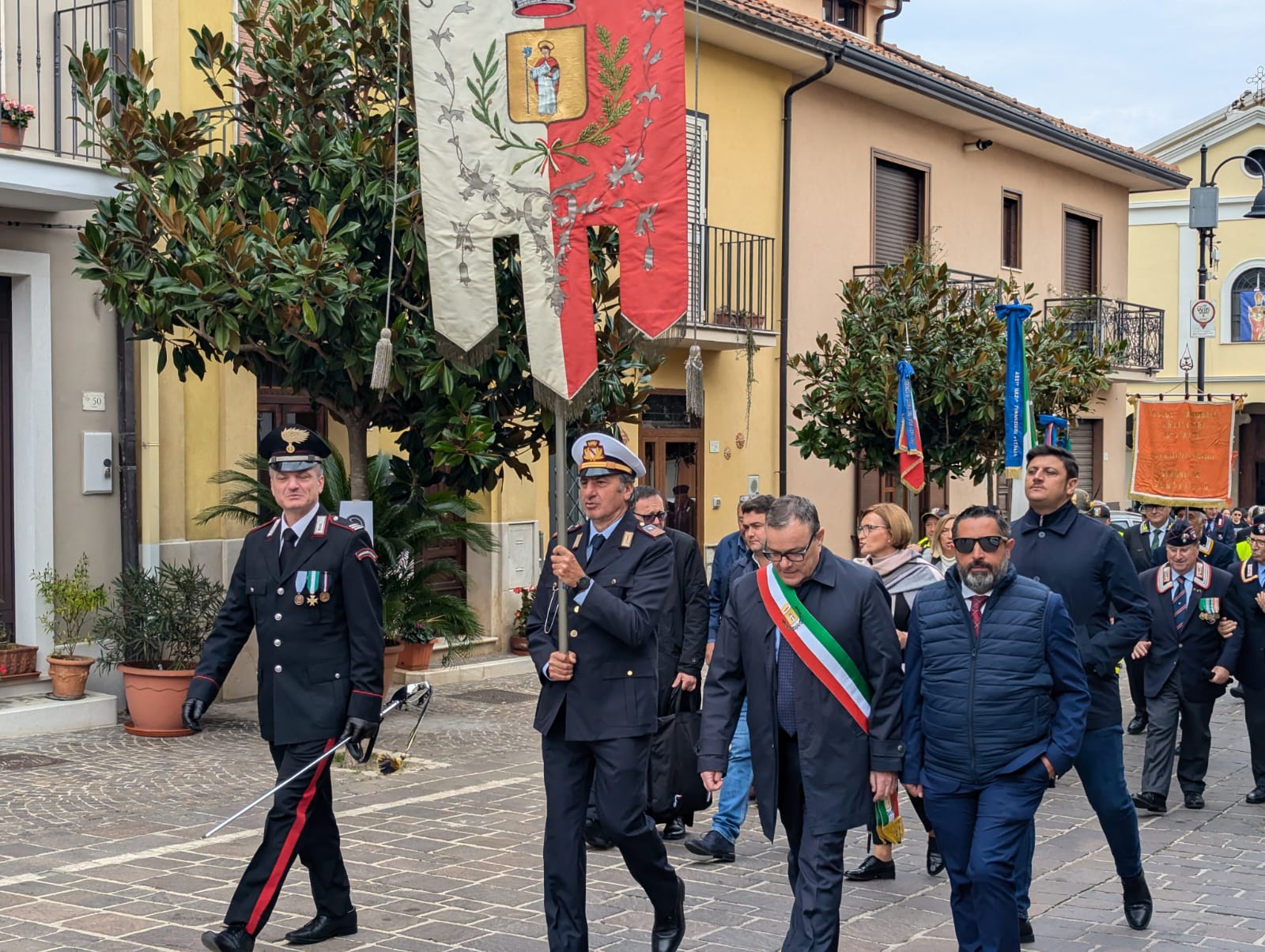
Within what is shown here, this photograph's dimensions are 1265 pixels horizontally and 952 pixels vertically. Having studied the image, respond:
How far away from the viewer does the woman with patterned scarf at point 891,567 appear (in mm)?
7715

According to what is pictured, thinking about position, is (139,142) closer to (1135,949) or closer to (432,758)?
(432,758)

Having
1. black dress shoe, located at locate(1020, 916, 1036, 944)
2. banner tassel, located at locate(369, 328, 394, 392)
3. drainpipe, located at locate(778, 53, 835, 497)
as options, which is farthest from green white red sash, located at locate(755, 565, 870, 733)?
drainpipe, located at locate(778, 53, 835, 497)

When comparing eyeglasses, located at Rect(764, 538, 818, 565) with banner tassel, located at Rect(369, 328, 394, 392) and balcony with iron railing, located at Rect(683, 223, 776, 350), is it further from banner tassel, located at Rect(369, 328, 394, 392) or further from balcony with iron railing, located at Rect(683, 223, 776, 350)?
balcony with iron railing, located at Rect(683, 223, 776, 350)

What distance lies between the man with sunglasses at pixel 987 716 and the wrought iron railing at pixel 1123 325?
68.7 ft

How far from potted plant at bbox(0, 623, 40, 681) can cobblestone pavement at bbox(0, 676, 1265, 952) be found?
0.89 metres

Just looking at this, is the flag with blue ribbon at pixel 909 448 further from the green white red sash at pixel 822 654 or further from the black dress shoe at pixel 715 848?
the green white red sash at pixel 822 654

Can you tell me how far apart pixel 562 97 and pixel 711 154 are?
1286cm

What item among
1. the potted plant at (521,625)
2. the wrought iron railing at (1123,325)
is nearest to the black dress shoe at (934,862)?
the potted plant at (521,625)

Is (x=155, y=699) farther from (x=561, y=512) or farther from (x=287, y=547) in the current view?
(x=561, y=512)

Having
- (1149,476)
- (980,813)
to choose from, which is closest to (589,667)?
(980,813)

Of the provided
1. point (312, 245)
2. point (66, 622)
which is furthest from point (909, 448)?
point (66, 622)

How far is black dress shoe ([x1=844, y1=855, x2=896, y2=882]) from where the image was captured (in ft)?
25.7

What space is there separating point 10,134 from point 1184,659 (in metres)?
9.12

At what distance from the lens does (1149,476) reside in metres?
15.5
